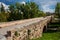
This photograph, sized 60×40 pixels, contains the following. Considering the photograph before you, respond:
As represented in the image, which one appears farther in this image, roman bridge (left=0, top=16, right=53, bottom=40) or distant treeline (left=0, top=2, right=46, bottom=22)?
distant treeline (left=0, top=2, right=46, bottom=22)

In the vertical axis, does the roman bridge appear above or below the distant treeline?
above

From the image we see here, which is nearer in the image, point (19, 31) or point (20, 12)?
point (19, 31)

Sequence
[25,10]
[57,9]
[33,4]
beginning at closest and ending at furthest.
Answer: [25,10] → [33,4] → [57,9]

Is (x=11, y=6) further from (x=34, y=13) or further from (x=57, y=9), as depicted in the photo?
(x=57, y=9)

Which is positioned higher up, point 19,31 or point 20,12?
point 19,31

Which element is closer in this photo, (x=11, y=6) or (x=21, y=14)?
(x=21, y=14)

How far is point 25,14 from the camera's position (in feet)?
212

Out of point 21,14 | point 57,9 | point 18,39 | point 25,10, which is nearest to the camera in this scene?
point 18,39

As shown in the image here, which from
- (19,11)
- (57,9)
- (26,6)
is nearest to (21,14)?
(19,11)

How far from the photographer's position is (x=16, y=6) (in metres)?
68.5

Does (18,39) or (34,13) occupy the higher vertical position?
(18,39)

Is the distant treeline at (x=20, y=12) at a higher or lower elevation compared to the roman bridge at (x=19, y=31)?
lower

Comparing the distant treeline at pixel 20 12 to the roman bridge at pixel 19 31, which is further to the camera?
the distant treeline at pixel 20 12

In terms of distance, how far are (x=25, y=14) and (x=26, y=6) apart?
12.2 feet
